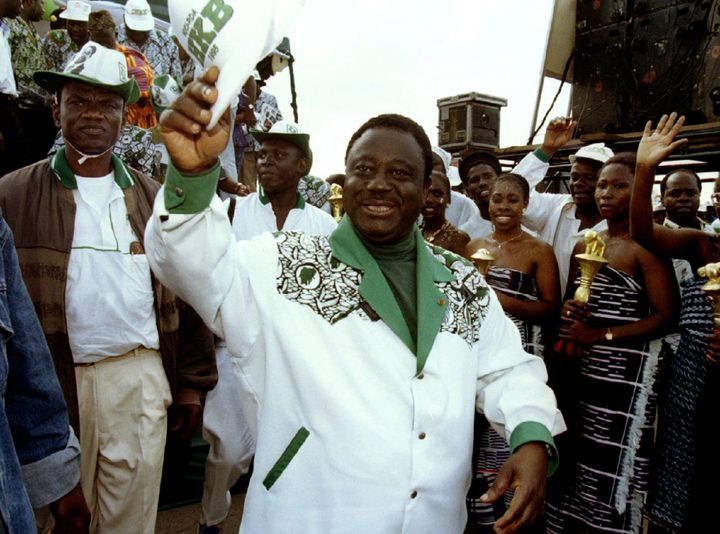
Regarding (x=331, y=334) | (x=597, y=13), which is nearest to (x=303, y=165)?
(x=331, y=334)

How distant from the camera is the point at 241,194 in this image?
19.4ft

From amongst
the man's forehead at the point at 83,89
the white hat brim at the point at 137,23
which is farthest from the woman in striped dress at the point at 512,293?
the white hat brim at the point at 137,23

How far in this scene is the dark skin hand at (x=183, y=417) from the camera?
298cm

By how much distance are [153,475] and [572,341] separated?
2.24 metres

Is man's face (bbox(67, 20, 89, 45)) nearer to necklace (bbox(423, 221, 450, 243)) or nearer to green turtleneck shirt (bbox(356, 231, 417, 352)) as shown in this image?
necklace (bbox(423, 221, 450, 243))

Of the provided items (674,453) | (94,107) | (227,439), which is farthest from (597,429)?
(94,107)

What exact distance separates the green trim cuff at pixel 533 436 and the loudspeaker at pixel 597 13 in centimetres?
903

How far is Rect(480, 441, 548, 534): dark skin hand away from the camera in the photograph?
1719 millimetres

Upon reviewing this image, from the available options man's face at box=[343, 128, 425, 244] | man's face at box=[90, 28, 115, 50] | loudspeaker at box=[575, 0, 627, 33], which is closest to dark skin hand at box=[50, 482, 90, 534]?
man's face at box=[343, 128, 425, 244]

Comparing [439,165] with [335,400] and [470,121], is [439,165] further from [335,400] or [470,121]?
[470,121]

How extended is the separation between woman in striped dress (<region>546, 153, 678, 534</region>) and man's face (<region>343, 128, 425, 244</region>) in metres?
1.67

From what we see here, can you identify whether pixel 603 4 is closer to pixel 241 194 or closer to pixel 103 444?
pixel 241 194

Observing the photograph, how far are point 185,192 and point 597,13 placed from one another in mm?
9746

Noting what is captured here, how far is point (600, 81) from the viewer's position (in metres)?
9.73
